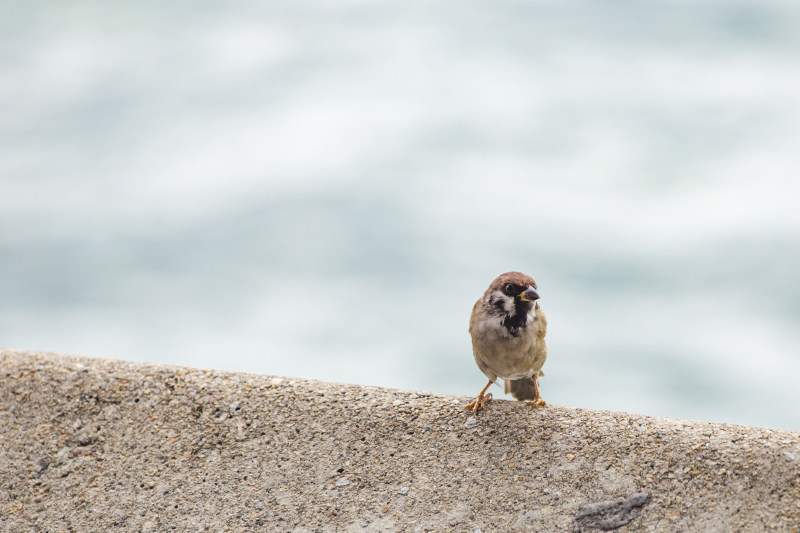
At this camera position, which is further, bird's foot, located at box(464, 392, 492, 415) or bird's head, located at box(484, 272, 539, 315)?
bird's foot, located at box(464, 392, 492, 415)

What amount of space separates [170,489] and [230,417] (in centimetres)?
42

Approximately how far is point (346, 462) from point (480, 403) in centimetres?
65

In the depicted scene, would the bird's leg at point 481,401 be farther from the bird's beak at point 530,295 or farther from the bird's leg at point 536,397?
the bird's beak at point 530,295

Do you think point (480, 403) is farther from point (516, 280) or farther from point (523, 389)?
point (516, 280)

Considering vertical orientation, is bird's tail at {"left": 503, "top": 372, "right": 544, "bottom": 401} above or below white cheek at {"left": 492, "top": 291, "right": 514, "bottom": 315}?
below

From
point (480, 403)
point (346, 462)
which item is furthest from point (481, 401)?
point (346, 462)

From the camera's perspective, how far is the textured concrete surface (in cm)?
302

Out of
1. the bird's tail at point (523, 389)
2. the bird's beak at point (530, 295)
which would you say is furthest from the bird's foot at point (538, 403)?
the bird's beak at point (530, 295)

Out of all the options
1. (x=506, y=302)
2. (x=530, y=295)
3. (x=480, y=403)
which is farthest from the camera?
(x=480, y=403)

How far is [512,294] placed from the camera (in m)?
3.47

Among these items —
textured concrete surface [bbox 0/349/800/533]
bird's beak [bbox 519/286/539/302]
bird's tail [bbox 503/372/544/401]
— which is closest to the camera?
textured concrete surface [bbox 0/349/800/533]

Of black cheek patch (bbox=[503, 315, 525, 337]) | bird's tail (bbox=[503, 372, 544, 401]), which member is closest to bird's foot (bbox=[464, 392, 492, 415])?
bird's tail (bbox=[503, 372, 544, 401])

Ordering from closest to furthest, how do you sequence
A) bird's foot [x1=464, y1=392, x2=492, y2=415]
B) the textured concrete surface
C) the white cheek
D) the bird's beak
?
the textured concrete surface → the bird's beak → the white cheek → bird's foot [x1=464, y1=392, x2=492, y2=415]

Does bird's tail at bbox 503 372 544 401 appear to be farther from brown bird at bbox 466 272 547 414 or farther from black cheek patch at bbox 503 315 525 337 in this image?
black cheek patch at bbox 503 315 525 337
